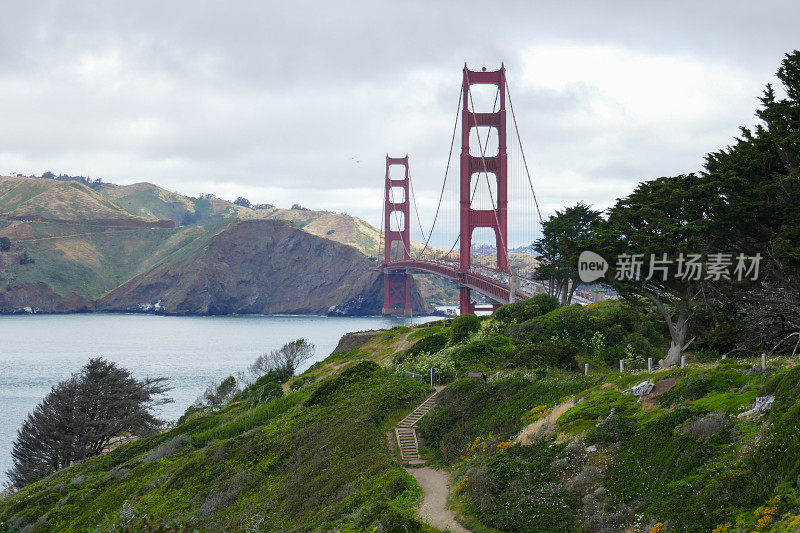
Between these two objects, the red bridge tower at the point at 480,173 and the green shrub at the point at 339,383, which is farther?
the red bridge tower at the point at 480,173

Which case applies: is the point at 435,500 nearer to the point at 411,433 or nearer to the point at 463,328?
the point at 411,433

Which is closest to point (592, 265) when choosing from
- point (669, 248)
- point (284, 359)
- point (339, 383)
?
point (669, 248)

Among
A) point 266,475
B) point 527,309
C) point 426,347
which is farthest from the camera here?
point 426,347

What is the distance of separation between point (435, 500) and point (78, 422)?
29064mm

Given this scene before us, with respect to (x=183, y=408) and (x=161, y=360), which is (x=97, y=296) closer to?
(x=161, y=360)

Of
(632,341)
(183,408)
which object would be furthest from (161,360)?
(632,341)

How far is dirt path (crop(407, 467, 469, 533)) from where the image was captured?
17312mm

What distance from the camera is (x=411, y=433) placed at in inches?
998

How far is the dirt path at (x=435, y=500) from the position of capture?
17312mm

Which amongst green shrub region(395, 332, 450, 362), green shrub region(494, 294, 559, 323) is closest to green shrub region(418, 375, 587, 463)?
green shrub region(395, 332, 450, 362)

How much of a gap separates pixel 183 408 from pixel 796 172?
1956 inches

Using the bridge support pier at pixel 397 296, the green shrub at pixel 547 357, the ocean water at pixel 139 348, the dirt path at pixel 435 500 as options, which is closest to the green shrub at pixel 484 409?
the dirt path at pixel 435 500

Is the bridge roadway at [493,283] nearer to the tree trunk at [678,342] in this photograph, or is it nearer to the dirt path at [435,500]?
the tree trunk at [678,342]

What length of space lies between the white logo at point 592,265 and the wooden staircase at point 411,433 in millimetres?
8467
